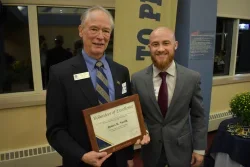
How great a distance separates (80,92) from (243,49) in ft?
15.5

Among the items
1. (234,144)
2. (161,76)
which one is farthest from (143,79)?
(234,144)

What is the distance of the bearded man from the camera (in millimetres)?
1502

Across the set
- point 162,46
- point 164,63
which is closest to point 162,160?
point 164,63

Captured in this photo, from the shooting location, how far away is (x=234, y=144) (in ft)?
6.91

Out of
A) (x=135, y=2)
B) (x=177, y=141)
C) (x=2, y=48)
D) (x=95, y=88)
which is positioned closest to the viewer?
(x=95, y=88)

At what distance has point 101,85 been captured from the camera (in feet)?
3.88

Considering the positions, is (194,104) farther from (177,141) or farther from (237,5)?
(237,5)

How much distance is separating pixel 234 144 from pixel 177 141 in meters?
0.92

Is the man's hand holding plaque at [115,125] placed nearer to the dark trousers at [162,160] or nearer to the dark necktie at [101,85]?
the dark necktie at [101,85]

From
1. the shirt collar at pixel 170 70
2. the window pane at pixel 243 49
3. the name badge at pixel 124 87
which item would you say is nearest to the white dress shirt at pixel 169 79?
the shirt collar at pixel 170 70

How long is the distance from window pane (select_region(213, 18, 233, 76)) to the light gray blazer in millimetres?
3128

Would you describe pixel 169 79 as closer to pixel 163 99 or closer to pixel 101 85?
pixel 163 99

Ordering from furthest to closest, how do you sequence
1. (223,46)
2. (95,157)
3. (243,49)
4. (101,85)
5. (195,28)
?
(243,49)
(223,46)
(195,28)
(101,85)
(95,157)

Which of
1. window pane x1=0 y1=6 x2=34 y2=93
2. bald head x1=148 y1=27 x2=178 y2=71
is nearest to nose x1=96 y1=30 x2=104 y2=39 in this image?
bald head x1=148 y1=27 x2=178 y2=71
